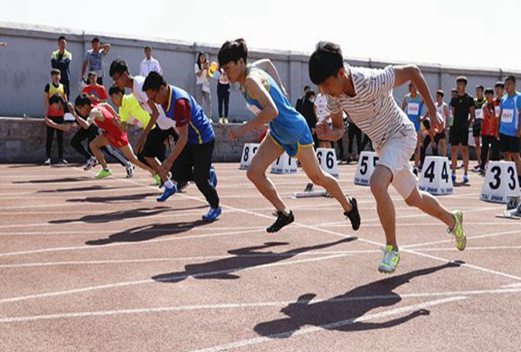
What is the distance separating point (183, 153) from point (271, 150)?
2.36 m

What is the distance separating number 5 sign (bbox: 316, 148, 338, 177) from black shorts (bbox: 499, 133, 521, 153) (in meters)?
3.57

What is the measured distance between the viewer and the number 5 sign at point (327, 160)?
638 inches

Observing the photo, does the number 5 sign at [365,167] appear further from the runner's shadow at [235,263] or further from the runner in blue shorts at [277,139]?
the runner's shadow at [235,263]

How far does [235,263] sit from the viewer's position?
6.43 metres

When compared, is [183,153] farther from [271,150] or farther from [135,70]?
[135,70]

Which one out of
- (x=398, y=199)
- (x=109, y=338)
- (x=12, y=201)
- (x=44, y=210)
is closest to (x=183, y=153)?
(x=44, y=210)

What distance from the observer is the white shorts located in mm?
5977

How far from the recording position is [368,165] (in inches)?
602

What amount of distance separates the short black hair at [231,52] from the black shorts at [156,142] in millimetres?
4566

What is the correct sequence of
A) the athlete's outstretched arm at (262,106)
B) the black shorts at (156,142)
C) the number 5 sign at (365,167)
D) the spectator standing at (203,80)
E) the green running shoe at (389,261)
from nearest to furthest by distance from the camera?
A: the green running shoe at (389,261)
the athlete's outstretched arm at (262,106)
the black shorts at (156,142)
the number 5 sign at (365,167)
the spectator standing at (203,80)

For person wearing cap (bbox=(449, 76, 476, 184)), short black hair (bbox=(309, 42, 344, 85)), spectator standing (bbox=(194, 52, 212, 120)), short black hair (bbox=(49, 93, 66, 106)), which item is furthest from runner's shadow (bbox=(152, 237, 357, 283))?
spectator standing (bbox=(194, 52, 212, 120))

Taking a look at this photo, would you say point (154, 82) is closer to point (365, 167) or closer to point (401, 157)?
point (401, 157)

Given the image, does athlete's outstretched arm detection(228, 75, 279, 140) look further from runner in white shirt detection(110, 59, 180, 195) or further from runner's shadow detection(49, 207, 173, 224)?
runner in white shirt detection(110, 59, 180, 195)

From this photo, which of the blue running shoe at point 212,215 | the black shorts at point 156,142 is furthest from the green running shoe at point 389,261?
the black shorts at point 156,142
